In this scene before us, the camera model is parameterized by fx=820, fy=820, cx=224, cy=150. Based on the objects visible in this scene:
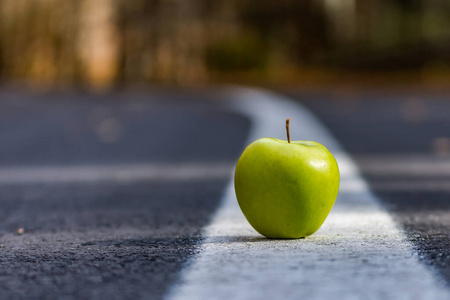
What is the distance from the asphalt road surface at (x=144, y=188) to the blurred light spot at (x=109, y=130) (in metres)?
0.02

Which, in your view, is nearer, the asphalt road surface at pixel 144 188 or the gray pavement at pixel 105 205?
the gray pavement at pixel 105 205

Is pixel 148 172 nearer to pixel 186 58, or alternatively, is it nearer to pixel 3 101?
pixel 3 101

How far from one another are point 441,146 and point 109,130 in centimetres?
518

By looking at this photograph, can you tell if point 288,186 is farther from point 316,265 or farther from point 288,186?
point 316,265

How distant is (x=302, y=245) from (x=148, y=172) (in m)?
3.89

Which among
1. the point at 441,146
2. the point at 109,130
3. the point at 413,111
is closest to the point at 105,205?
the point at 441,146

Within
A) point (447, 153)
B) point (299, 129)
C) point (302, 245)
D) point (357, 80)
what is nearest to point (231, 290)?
point (302, 245)

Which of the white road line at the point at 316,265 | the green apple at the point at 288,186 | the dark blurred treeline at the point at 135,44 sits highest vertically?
the green apple at the point at 288,186

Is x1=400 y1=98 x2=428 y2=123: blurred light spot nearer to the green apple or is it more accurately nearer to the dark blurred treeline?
Result: the green apple

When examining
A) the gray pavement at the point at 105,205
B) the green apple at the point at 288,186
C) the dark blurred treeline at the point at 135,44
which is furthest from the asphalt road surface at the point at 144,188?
the dark blurred treeline at the point at 135,44

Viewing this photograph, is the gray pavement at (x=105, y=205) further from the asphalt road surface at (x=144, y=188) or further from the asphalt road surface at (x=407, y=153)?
the asphalt road surface at (x=407, y=153)

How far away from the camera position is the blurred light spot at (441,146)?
27.3 ft

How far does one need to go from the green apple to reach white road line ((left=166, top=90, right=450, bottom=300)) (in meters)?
0.09

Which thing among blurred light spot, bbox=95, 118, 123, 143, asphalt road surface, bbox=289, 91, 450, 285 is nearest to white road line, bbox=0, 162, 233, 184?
asphalt road surface, bbox=289, 91, 450, 285
